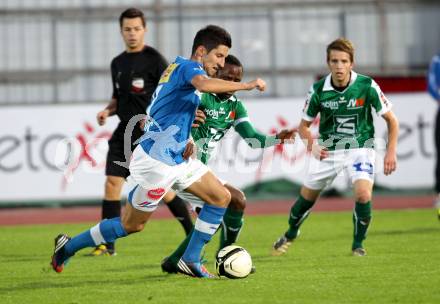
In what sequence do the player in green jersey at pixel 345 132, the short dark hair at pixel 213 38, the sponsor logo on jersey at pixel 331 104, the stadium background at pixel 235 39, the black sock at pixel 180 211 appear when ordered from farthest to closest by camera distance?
the stadium background at pixel 235 39 < the black sock at pixel 180 211 < the sponsor logo on jersey at pixel 331 104 < the player in green jersey at pixel 345 132 < the short dark hair at pixel 213 38

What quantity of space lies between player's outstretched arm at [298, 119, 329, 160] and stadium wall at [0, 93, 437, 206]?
6.54 m

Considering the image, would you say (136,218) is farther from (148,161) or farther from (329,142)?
(329,142)

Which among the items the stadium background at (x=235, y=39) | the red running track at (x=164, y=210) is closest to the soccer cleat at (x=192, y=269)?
the red running track at (x=164, y=210)

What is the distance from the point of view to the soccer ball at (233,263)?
7957 mm

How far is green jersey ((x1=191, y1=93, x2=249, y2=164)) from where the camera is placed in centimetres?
902

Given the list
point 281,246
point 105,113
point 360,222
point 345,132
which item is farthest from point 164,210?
point 360,222

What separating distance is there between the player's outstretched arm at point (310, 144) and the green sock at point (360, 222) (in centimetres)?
57

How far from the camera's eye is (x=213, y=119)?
908 cm

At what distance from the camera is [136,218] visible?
802 cm

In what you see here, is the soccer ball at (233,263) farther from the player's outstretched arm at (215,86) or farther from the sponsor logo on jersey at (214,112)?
the sponsor logo on jersey at (214,112)

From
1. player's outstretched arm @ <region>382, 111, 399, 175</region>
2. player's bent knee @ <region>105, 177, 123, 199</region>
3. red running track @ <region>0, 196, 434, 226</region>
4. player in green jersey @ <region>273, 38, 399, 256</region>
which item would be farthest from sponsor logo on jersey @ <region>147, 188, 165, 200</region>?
red running track @ <region>0, 196, 434, 226</region>

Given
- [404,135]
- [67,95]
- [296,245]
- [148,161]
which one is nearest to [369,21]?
[404,135]

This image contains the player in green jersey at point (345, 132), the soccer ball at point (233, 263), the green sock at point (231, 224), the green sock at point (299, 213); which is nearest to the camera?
the soccer ball at point (233, 263)

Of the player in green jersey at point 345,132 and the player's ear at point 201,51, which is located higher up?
the player's ear at point 201,51
